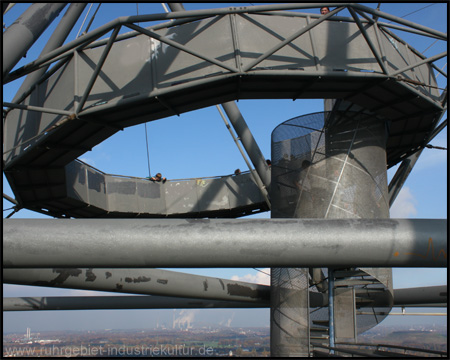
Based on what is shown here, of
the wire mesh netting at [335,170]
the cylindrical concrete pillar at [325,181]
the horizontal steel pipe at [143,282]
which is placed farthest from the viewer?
the wire mesh netting at [335,170]

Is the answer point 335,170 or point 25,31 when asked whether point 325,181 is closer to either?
point 335,170

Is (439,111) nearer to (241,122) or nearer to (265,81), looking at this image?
(265,81)

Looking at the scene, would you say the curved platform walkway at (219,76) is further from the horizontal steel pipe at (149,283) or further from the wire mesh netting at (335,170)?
the horizontal steel pipe at (149,283)

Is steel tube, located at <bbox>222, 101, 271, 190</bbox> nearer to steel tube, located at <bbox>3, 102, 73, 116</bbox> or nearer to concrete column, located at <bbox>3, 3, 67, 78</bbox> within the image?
steel tube, located at <bbox>3, 102, 73, 116</bbox>

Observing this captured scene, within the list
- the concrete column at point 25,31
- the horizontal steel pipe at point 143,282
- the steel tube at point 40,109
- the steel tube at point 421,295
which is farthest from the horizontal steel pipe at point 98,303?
the concrete column at point 25,31

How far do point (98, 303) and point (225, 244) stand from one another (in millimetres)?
14419

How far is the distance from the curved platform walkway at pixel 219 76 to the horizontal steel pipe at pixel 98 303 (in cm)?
514

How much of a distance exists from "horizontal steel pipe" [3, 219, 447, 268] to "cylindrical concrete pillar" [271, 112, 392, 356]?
1254cm

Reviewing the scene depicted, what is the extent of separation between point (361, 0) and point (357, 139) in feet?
18.7

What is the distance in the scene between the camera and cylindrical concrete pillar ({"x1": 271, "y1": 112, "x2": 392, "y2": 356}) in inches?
599

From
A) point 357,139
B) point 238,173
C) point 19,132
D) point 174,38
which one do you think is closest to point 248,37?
point 174,38

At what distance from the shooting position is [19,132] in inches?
645

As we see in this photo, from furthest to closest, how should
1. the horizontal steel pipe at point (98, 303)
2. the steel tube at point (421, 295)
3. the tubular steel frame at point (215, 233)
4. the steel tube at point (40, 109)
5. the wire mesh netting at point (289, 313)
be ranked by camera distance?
the steel tube at point (421, 295), the horizontal steel pipe at point (98, 303), the wire mesh netting at point (289, 313), the steel tube at point (40, 109), the tubular steel frame at point (215, 233)

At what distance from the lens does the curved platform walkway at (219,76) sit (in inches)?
503
